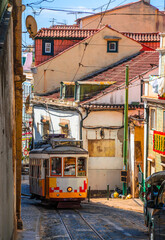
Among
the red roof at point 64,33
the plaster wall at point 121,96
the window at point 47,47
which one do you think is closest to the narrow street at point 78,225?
the plaster wall at point 121,96

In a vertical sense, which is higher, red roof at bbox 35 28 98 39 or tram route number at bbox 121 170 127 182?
red roof at bbox 35 28 98 39

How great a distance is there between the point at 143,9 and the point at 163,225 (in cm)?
3686

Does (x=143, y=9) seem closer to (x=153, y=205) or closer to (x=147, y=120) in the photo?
(x=147, y=120)

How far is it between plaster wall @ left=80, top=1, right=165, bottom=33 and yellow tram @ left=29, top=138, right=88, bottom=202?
84.2 feet

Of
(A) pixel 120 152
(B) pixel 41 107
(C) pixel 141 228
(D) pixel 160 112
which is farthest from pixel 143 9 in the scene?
(C) pixel 141 228

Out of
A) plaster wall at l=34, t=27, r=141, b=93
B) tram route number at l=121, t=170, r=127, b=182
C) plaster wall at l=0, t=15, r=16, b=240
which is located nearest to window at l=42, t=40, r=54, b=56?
plaster wall at l=34, t=27, r=141, b=93

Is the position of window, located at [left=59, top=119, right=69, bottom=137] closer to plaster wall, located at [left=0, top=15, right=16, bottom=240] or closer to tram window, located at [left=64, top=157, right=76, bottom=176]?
tram window, located at [left=64, top=157, right=76, bottom=176]

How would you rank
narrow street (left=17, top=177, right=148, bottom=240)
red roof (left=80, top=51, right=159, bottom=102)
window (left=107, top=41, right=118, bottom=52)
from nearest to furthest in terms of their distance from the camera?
1. narrow street (left=17, top=177, right=148, bottom=240)
2. red roof (left=80, top=51, right=159, bottom=102)
3. window (left=107, top=41, right=118, bottom=52)

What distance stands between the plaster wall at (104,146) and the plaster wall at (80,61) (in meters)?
7.73

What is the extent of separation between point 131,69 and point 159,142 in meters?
11.2

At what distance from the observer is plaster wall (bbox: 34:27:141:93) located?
39.8 metres

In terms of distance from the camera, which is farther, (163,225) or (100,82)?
(100,82)

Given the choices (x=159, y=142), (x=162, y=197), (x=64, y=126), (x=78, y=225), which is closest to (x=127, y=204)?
(x=159, y=142)

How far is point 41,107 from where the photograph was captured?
39.6 metres
